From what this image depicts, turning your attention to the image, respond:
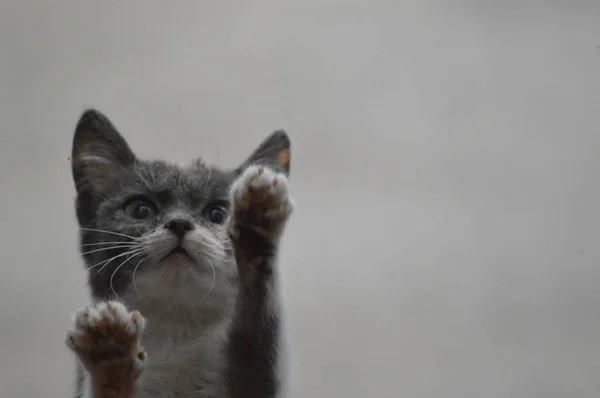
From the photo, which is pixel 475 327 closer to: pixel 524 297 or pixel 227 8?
pixel 524 297

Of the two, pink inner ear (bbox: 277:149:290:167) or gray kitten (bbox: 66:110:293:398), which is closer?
gray kitten (bbox: 66:110:293:398)

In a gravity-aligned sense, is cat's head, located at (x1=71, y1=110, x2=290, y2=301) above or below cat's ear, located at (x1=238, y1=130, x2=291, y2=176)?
below

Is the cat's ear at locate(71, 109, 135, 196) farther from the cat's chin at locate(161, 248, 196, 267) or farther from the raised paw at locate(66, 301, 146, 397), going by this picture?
the raised paw at locate(66, 301, 146, 397)

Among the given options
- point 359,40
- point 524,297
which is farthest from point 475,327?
point 359,40

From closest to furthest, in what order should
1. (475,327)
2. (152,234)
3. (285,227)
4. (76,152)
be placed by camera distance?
1. (285,227)
2. (152,234)
3. (76,152)
4. (475,327)

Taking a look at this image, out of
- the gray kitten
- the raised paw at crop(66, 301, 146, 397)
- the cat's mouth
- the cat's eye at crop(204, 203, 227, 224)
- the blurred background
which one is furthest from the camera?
the blurred background

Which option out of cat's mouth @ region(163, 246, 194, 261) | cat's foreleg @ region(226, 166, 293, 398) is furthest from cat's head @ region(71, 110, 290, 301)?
cat's foreleg @ region(226, 166, 293, 398)

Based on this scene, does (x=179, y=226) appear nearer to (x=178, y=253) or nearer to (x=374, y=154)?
(x=178, y=253)

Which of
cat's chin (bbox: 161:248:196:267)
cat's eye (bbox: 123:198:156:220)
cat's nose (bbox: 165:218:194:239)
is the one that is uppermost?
cat's eye (bbox: 123:198:156:220)
